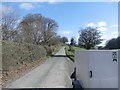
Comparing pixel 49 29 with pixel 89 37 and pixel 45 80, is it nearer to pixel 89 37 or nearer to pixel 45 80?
pixel 89 37

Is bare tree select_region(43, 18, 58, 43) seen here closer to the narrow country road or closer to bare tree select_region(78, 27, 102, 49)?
bare tree select_region(78, 27, 102, 49)

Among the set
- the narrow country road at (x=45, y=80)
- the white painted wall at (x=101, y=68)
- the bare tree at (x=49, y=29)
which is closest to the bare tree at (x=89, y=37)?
the bare tree at (x=49, y=29)

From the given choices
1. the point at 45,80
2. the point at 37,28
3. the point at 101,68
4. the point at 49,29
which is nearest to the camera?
the point at 101,68

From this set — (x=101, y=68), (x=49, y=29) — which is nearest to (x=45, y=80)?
(x=101, y=68)

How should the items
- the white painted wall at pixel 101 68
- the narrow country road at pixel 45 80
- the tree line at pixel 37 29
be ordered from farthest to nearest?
the tree line at pixel 37 29 → the narrow country road at pixel 45 80 → the white painted wall at pixel 101 68

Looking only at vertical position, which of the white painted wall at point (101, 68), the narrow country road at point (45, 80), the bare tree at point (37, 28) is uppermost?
the bare tree at point (37, 28)

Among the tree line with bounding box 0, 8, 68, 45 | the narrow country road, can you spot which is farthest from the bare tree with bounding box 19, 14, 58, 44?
the narrow country road

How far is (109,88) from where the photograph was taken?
24.8 feet

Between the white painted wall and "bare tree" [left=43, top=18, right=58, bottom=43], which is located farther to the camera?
"bare tree" [left=43, top=18, right=58, bottom=43]

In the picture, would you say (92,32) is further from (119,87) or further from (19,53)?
(119,87)

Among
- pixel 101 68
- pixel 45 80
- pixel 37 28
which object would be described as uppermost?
pixel 37 28

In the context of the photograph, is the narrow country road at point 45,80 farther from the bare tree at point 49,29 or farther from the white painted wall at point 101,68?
the bare tree at point 49,29

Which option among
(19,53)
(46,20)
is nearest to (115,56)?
(19,53)

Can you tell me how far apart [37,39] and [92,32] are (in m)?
22.4
